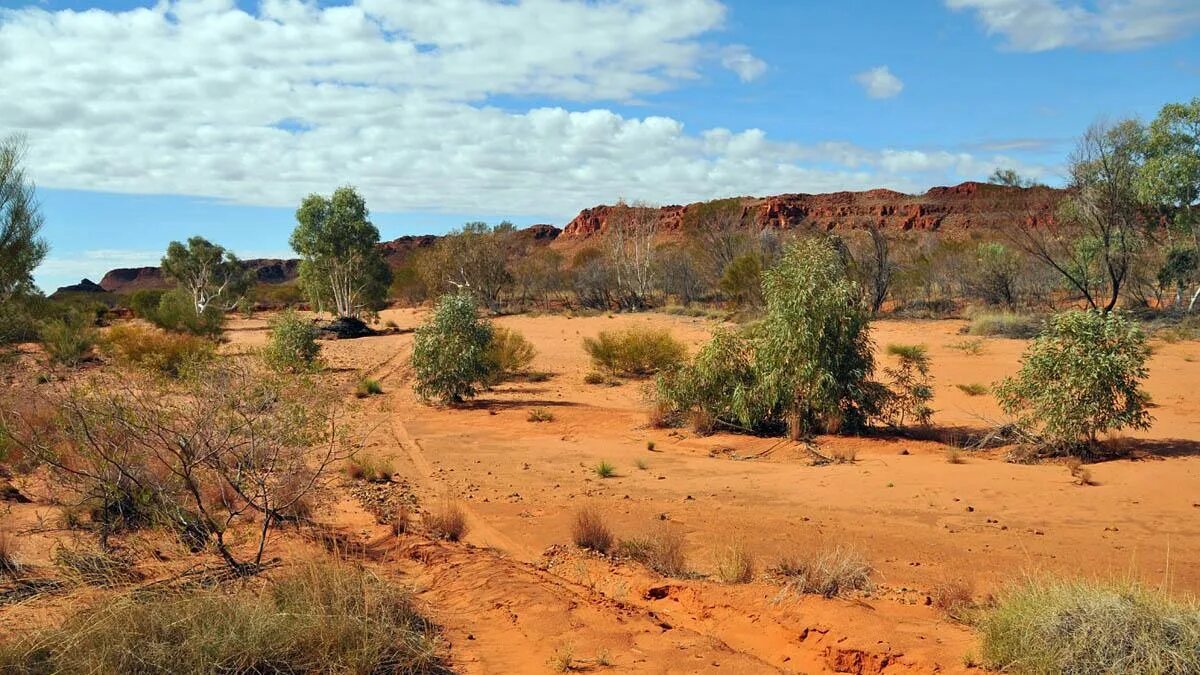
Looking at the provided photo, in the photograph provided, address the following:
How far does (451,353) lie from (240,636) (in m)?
13.8

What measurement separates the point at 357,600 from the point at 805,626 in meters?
3.48

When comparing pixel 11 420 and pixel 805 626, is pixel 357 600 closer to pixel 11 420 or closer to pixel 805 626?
pixel 805 626

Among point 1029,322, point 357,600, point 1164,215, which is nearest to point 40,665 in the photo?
point 357,600

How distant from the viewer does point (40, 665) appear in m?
5.00

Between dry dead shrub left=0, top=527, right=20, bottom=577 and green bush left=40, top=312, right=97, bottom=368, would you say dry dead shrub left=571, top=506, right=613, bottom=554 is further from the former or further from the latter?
green bush left=40, top=312, right=97, bottom=368

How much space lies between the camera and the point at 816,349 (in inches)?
566

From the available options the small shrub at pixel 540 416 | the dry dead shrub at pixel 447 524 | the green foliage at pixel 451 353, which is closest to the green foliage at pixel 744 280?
the green foliage at pixel 451 353

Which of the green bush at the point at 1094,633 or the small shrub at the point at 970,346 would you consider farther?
the small shrub at the point at 970,346

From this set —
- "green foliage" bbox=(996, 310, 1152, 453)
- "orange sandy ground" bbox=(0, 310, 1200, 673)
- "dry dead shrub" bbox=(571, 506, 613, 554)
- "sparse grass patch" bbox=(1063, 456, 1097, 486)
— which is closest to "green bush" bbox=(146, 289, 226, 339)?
"orange sandy ground" bbox=(0, 310, 1200, 673)

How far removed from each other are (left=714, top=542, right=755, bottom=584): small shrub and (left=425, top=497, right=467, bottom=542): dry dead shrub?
2.98 m

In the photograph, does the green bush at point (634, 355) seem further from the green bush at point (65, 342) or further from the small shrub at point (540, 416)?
the green bush at point (65, 342)

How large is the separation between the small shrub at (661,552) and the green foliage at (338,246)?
3651 centimetres

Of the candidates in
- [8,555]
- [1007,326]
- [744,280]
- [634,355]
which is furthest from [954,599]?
[744,280]

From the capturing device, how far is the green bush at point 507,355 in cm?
2294
